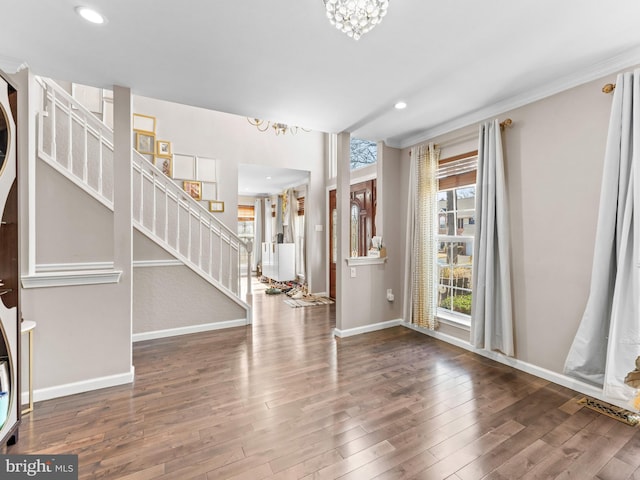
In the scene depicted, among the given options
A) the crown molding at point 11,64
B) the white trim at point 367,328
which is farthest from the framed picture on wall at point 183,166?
the white trim at point 367,328

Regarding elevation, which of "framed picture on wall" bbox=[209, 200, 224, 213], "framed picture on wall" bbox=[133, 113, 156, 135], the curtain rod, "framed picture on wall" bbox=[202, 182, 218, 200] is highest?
"framed picture on wall" bbox=[133, 113, 156, 135]

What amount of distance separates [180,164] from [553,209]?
14.9 ft

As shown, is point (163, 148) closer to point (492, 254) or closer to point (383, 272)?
A: point (383, 272)

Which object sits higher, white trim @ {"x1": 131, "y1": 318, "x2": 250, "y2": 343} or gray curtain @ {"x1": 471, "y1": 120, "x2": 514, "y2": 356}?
gray curtain @ {"x1": 471, "y1": 120, "x2": 514, "y2": 356}

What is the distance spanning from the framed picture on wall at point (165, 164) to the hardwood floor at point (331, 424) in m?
2.54

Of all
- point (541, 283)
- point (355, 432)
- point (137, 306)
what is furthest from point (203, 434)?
point (541, 283)

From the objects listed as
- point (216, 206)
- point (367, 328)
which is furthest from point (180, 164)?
point (367, 328)

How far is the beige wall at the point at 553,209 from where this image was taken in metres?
2.24

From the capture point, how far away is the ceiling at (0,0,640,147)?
161 cm

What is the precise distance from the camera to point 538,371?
253cm

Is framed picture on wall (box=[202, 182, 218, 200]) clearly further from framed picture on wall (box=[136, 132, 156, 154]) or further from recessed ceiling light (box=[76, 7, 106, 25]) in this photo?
recessed ceiling light (box=[76, 7, 106, 25])

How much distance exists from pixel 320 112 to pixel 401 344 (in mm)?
2678

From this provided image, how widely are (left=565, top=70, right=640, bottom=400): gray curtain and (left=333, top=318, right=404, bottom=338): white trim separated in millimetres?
2018

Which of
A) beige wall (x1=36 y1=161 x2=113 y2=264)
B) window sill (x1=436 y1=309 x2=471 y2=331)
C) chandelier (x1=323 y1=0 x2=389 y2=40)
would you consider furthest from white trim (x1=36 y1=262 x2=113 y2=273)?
window sill (x1=436 y1=309 x2=471 y2=331)
